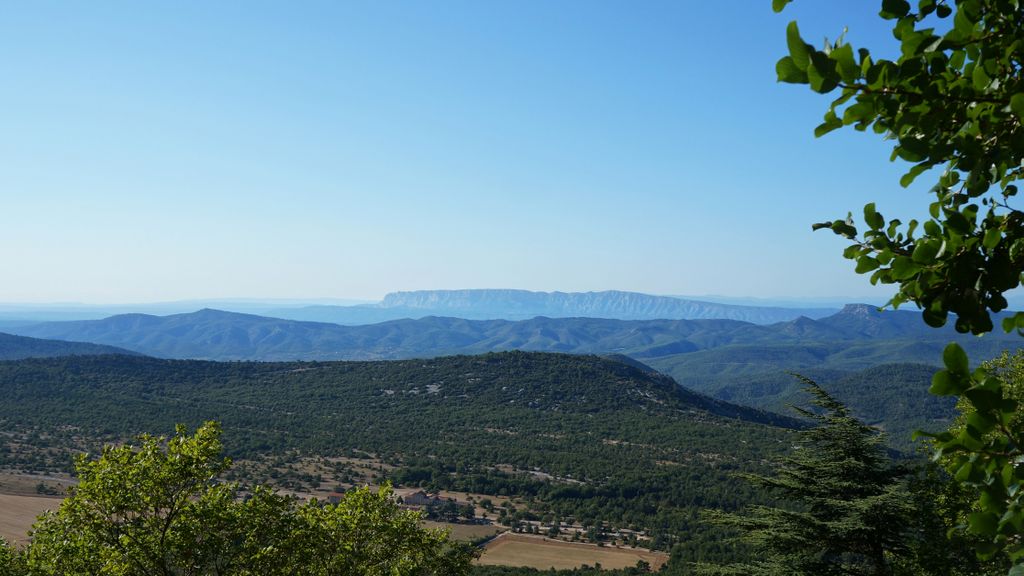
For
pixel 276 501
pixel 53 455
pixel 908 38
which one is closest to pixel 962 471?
pixel 908 38

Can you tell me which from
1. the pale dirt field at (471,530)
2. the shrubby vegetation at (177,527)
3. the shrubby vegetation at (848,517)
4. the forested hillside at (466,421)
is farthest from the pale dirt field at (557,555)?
the shrubby vegetation at (177,527)

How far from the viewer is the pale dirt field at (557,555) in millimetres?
48875

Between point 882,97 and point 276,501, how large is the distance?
12.7m

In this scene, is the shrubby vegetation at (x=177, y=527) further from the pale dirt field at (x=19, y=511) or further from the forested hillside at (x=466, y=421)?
the pale dirt field at (x=19, y=511)

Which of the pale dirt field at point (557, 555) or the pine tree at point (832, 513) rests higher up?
the pine tree at point (832, 513)

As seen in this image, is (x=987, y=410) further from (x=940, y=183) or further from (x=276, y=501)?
(x=276, y=501)

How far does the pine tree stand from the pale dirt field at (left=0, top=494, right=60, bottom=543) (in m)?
53.1

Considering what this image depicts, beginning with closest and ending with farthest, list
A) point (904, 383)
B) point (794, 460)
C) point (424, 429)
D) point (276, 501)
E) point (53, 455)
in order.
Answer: point (276, 501)
point (794, 460)
point (53, 455)
point (424, 429)
point (904, 383)

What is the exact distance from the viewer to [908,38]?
2225 millimetres

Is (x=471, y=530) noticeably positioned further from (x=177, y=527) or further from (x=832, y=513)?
(x=177, y=527)

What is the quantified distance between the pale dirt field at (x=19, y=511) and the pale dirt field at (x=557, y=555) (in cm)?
3615

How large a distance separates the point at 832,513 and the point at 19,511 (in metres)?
65.3

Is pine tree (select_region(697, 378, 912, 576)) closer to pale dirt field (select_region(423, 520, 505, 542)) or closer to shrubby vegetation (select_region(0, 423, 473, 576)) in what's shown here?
shrubby vegetation (select_region(0, 423, 473, 576))

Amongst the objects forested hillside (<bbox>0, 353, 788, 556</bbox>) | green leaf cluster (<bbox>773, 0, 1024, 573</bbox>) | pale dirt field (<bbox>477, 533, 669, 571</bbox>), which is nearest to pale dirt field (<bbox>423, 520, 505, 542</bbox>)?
pale dirt field (<bbox>477, 533, 669, 571</bbox>)
